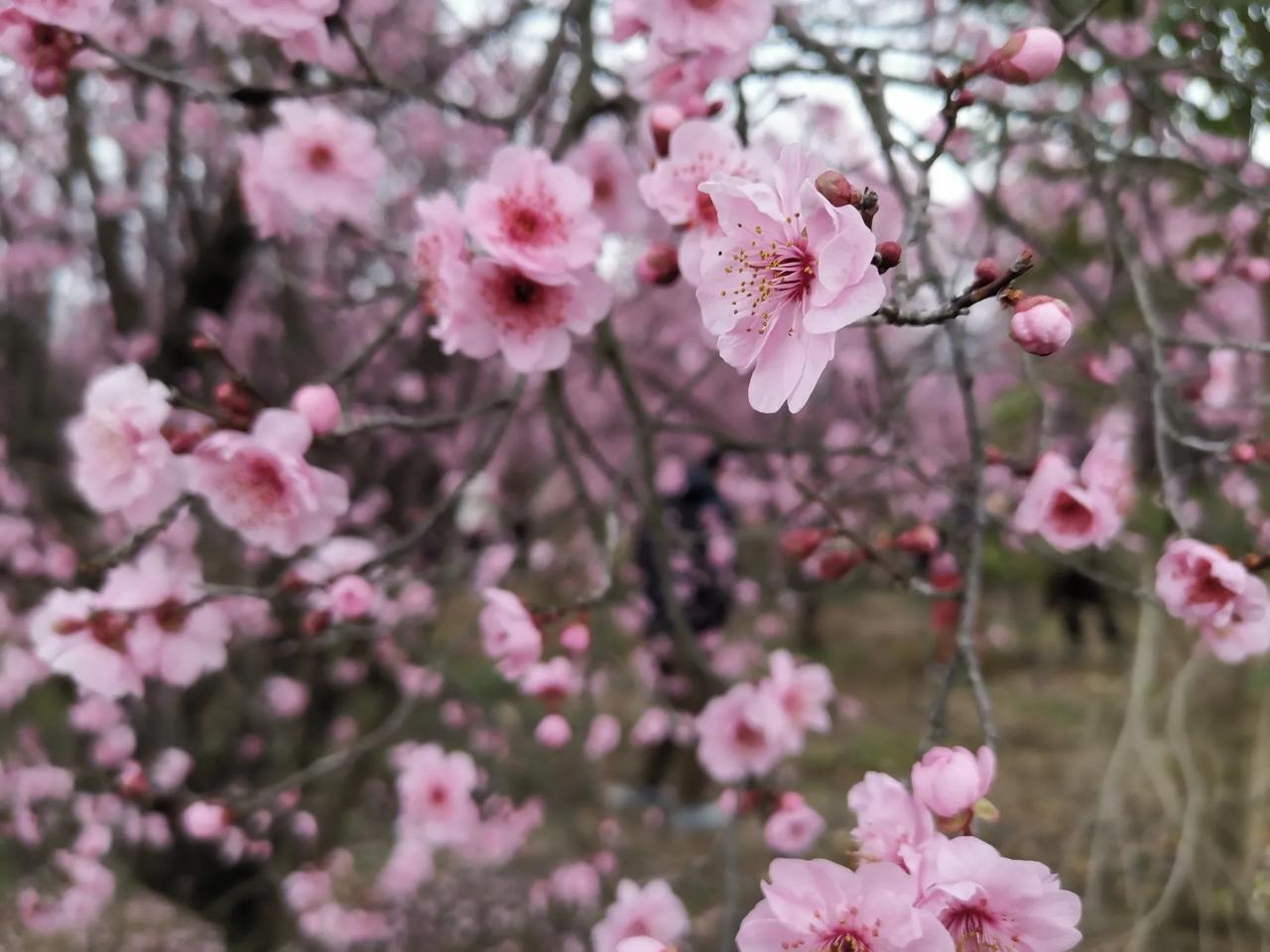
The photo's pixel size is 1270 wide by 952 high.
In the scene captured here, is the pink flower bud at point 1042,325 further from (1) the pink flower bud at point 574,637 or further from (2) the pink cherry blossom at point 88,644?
(2) the pink cherry blossom at point 88,644

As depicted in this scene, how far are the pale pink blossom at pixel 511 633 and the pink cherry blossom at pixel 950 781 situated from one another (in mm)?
592

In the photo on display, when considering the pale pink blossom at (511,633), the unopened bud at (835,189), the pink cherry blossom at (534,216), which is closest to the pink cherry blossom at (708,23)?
the pink cherry blossom at (534,216)

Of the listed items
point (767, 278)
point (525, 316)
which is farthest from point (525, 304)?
point (767, 278)

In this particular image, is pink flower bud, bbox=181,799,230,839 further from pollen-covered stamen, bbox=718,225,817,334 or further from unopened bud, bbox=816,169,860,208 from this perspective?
unopened bud, bbox=816,169,860,208

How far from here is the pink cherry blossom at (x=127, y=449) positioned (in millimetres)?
1100

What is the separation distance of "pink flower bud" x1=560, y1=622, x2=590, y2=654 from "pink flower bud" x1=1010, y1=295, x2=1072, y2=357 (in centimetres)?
83

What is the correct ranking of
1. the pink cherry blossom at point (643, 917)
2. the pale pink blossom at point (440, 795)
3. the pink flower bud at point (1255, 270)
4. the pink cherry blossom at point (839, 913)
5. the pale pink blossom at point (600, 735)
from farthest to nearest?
the pale pink blossom at point (600, 735)
the pale pink blossom at point (440, 795)
the pink flower bud at point (1255, 270)
the pink cherry blossom at point (643, 917)
the pink cherry blossom at point (839, 913)

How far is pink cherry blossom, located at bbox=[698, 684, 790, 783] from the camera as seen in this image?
1.59m

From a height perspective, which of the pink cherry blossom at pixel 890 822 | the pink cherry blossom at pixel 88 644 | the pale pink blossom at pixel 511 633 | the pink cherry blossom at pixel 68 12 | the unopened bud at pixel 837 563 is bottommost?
the pink cherry blossom at pixel 890 822

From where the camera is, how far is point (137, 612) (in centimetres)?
124

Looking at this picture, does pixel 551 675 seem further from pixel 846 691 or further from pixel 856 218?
pixel 846 691

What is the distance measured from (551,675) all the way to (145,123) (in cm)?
288

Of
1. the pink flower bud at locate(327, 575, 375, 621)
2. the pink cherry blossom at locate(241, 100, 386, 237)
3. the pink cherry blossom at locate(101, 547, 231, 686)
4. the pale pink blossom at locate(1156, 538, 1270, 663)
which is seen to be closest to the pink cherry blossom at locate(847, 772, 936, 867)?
the pale pink blossom at locate(1156, 538, 1270, 663)

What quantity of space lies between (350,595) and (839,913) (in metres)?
0.82
